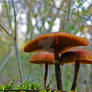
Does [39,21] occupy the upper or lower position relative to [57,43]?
upper

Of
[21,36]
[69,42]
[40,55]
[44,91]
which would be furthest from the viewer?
[21,36]

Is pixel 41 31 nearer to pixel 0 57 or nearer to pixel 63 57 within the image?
pixel 63 57

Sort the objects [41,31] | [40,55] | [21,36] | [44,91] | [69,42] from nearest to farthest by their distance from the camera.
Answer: [44,91] → [69,42] → [40,55] → [41,31] → [21,36]

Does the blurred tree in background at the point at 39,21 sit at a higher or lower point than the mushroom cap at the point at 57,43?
higher

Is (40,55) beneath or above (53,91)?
above

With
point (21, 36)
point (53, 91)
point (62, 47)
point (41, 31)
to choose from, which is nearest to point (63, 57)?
point (62, 47)

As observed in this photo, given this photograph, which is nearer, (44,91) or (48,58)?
(44,91)

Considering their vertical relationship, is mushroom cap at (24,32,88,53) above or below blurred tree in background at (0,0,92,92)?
below

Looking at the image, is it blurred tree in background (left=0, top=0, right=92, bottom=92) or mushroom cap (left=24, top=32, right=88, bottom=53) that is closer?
mushroom cap (left=24, top=32, right=88, bottom=53)

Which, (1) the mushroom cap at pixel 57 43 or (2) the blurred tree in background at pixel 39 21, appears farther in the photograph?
(2) the blurred tree in background at pixel 39 21

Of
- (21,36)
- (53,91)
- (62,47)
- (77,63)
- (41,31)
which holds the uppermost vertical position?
(21,36)

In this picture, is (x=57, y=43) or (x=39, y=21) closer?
(x=57, y=43)
